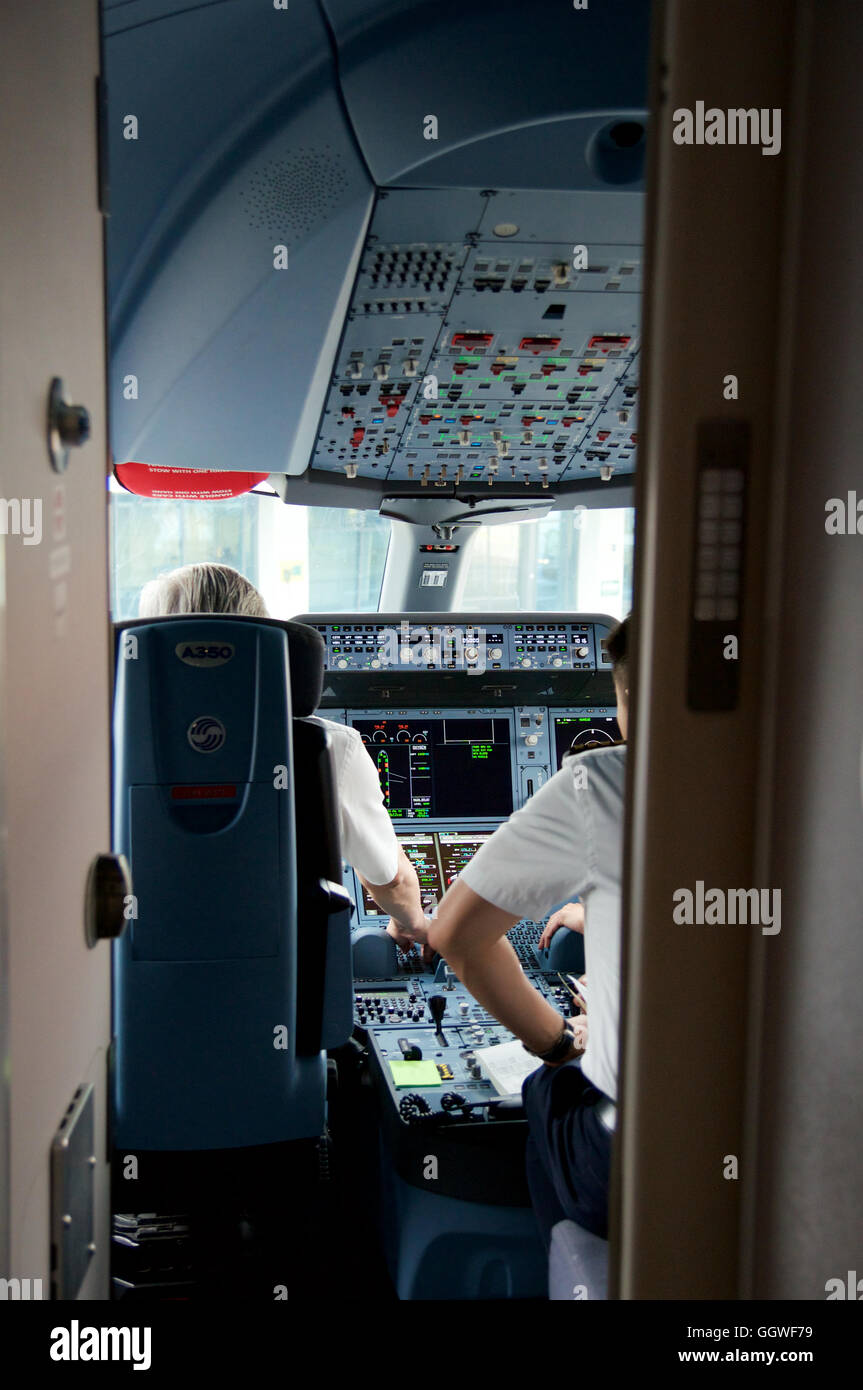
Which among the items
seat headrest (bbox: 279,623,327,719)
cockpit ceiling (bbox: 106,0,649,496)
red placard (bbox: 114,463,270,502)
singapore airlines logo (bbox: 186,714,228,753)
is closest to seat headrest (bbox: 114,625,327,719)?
seat headrest (bbox: 279,623,327,719)

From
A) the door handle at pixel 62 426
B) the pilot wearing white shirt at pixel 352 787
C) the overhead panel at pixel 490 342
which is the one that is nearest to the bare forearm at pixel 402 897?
the pilot wearing white shirt at pixel 352 787

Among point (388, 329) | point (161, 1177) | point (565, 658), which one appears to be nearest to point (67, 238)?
point (388, 329)

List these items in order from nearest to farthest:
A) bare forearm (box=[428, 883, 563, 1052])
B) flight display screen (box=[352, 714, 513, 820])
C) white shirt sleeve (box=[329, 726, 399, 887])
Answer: bare forearm (box=[428, 883, 563, 1052]) → white shirt sleeve (box=[329, 726, 399, 887]) → flight display screen (box=[352, 714, 513, 820])

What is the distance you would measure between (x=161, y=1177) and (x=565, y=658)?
1865 mm

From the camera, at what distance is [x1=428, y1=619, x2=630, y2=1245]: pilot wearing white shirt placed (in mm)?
1483

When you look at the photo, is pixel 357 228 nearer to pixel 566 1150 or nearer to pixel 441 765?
pixel 566 1150

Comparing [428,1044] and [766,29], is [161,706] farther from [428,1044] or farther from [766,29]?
[766,29]

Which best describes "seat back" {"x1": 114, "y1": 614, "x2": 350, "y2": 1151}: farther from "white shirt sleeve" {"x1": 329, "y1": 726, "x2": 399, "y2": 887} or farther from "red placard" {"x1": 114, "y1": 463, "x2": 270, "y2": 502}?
"red placard" {"x1": 114, "y1": 463, "x2": 270, "y2": 502}

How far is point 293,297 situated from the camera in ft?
6.32

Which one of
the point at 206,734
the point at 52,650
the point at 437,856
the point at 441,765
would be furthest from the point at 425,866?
the point at 52,650

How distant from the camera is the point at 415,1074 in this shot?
2.04 metres

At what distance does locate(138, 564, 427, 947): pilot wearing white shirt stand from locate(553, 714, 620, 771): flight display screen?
2.75 ft

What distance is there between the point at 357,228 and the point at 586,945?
1289 millimetres
